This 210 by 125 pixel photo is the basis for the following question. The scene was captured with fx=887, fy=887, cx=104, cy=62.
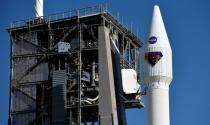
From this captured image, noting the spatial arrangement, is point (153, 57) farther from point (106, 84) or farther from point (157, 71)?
point (106, 84)

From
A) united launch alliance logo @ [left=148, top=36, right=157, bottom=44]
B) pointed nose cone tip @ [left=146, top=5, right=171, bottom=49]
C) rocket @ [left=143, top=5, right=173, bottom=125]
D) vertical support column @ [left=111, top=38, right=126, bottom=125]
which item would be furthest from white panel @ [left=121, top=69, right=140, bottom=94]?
united launch alliance logo @ [left=148, top=36, right=157, bottom=44]

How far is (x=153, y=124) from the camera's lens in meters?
96.9

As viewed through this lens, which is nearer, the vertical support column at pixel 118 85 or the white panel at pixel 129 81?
the vertical support column at pixel 118 85

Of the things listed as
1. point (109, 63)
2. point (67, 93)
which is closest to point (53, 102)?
point (67, 93)

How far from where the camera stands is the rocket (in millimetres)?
97875

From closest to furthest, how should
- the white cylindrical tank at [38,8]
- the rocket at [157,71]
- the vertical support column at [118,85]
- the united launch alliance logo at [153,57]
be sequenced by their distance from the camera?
the rocket at [157,71], the united launch alliance logo at [153,57], the vertical support column at [118,85], the white cylindrical tank at [38,8]

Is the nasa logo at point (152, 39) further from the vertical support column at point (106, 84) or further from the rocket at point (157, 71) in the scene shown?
the vertical support column at point (106, 84)

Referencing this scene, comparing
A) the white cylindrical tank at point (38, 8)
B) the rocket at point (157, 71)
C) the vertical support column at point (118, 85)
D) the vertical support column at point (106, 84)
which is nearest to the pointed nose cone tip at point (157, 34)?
the rocket at point (157, 71)

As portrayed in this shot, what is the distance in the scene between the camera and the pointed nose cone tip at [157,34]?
9988 cm

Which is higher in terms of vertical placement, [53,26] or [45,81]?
[53,26]

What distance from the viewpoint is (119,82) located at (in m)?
101

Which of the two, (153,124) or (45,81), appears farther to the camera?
(45,81)

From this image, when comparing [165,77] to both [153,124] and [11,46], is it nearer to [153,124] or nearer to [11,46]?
[153,124]

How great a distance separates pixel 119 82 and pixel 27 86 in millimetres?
11657
